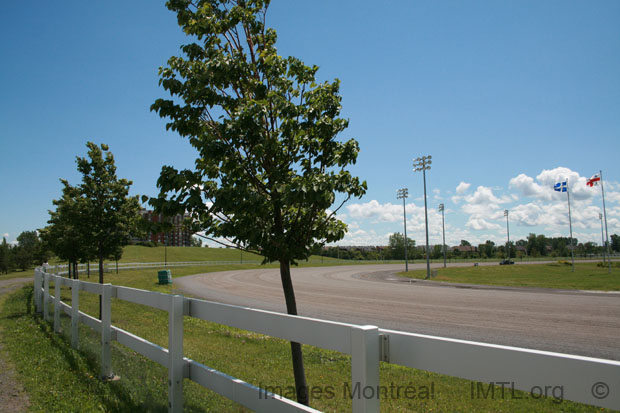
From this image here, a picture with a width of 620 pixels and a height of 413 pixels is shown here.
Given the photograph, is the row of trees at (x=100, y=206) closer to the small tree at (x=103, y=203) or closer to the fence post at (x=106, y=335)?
the small tree at (x=103, y=203)

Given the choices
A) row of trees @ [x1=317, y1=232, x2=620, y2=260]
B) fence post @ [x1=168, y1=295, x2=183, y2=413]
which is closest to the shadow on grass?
fence post @ [x1=168, y1=295, x2=183, y2=413]

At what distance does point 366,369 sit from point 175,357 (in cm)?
243

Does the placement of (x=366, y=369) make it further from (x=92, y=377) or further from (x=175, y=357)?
(x=92, y=377)

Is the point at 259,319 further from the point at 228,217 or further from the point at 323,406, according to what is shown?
the point at 323,406

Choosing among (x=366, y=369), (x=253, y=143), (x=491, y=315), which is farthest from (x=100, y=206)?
(x=491, y=315)

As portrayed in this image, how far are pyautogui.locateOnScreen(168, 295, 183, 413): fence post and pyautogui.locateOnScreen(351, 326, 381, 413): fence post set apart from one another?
221 centimetres

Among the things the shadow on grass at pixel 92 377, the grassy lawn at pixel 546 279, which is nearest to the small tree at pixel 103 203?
the shadow on grass at pixel 92 377

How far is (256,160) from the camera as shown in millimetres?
4938

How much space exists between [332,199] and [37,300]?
38.4 feet

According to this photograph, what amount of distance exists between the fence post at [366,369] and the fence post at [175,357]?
2.21m

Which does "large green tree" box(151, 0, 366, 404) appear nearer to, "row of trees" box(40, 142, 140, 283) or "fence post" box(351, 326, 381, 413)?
"fence post" box(351, 326, 381, 413)

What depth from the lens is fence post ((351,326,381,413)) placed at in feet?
7.05

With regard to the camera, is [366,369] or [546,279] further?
[546,279]

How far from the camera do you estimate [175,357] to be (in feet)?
12.7
